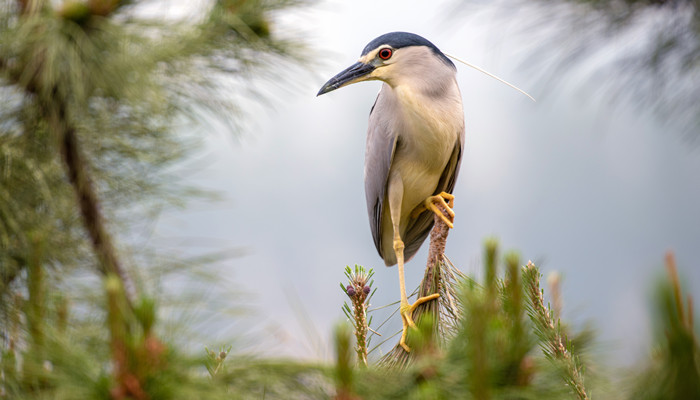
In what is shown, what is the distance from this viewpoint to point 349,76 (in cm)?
192

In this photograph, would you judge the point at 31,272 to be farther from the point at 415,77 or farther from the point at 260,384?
the point at 415,77

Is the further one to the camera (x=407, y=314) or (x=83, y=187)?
(x=407, y=314)

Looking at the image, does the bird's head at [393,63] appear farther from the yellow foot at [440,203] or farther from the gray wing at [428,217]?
the yellow foot at [440,203]

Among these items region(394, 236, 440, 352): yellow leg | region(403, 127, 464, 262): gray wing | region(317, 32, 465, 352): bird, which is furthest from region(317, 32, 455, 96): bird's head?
region(394, 236, 440, 352): yellow leg

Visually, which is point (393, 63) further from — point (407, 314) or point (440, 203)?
point (407, 314)

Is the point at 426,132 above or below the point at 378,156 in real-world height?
above

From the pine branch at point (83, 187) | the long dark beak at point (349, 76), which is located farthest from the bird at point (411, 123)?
the pine branch at point (83, 187)

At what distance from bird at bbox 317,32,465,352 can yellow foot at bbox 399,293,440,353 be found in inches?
2.9

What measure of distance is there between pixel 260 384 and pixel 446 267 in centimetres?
87

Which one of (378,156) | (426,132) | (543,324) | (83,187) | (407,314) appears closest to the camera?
(83,187)

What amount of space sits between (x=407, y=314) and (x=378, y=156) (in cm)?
54

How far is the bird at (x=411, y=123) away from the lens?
1.93 metres

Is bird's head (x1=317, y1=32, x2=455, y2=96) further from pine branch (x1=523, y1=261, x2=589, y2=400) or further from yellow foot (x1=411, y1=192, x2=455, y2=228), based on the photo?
pine branch (x1=523, y1=261, x2=589, y2=400)

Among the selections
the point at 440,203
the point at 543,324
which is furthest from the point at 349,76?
the point at 543,324
